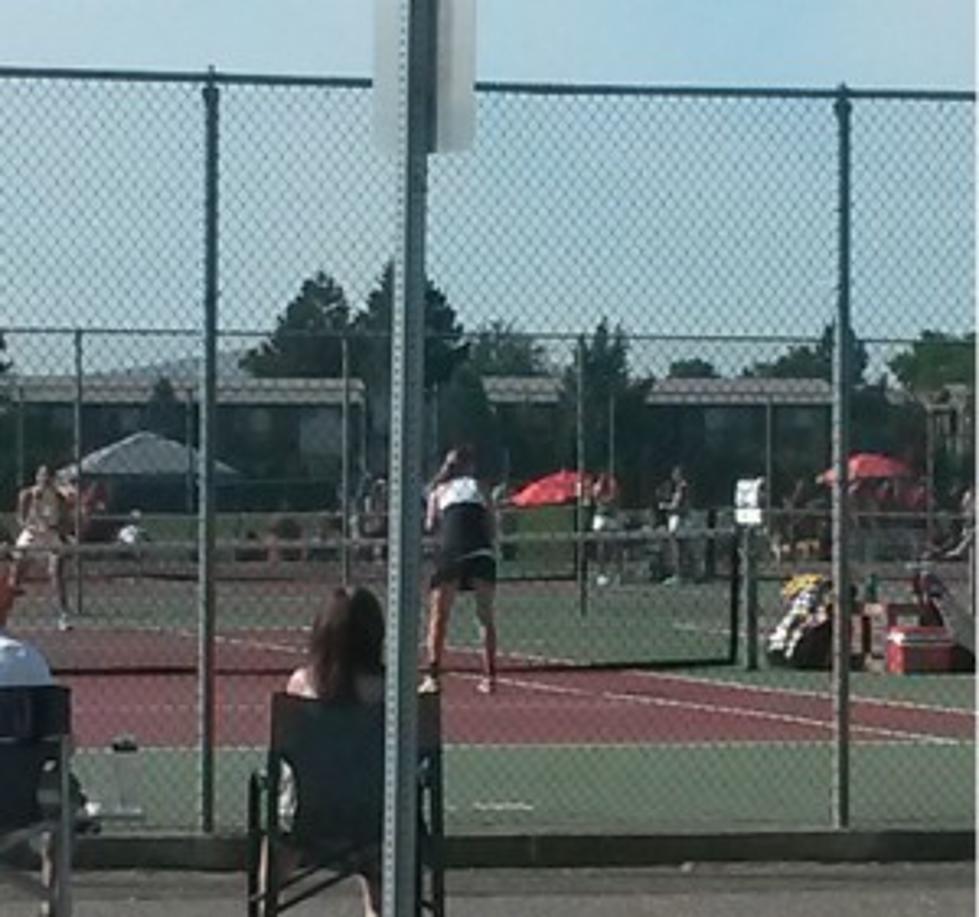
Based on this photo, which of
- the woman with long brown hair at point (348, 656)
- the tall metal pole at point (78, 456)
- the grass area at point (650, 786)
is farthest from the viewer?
the tall metal pole at point (78, 456)

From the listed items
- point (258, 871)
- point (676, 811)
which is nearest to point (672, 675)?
point (676, 811)

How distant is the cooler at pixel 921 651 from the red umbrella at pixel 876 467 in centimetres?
111

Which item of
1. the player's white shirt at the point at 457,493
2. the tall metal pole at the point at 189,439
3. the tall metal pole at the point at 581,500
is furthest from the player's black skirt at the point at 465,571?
the tall metal pole at the point at 189,439

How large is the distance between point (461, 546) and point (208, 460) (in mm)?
5610

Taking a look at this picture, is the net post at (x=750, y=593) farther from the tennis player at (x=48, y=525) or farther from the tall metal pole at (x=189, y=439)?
the tall metal pole at (x=189, y=439)

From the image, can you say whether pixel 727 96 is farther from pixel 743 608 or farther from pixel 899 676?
pixel 743 608

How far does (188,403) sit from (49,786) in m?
4.87

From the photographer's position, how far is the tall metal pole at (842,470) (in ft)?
35.7

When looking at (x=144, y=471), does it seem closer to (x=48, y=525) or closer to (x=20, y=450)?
(x=20, y=450)

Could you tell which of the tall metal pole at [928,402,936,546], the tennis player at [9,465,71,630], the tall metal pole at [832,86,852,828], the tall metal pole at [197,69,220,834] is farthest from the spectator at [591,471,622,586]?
the tall metal pole at [197,69,220,834]

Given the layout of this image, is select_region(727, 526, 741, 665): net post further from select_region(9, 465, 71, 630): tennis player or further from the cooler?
select_region(9, 465, 71, 630): tennis player

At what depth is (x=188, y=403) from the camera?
13.2 metres

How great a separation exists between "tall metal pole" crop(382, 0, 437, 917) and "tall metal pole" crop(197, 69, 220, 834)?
4.66 m

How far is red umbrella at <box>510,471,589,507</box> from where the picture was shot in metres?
17.2
